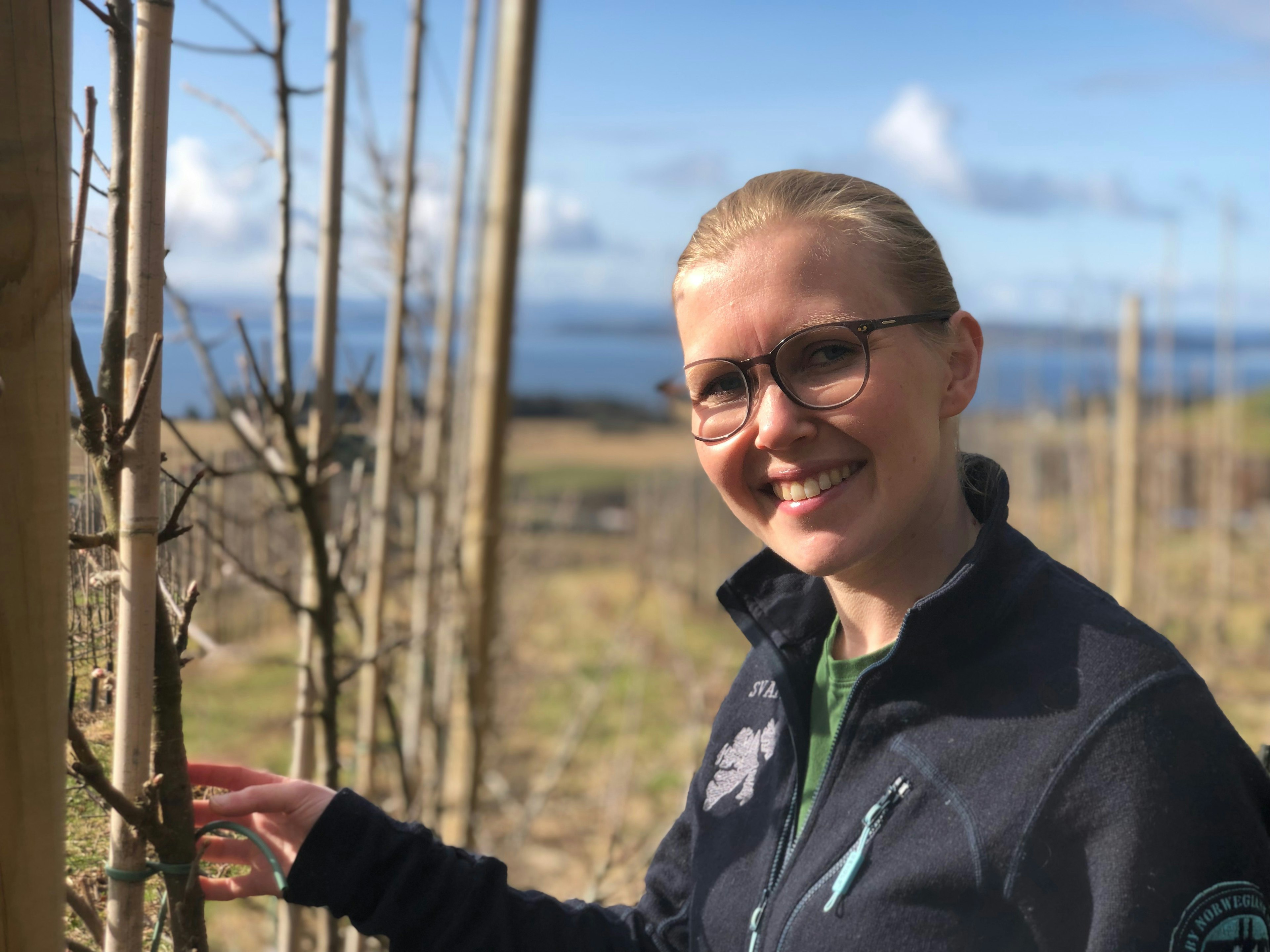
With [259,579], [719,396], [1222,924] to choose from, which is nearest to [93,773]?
[719,396]

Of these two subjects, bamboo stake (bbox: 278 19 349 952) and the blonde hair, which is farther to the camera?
bamboo stake (bbox: 278 19 349 952)

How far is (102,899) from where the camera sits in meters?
1.19

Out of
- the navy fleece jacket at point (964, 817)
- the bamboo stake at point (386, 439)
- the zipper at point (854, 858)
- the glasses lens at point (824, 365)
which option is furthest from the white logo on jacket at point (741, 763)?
the bamboo stake at point (386, 439)

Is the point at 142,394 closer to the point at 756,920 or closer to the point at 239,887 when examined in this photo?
the point at 239,887

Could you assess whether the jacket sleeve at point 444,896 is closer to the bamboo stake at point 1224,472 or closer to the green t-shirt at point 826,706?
the green t-shirt at point 826,706

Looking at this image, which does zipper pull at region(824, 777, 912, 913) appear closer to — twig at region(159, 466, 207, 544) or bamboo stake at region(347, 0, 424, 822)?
twig at region(159, 466, 207, 544)

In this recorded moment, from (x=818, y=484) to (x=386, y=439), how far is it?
4.82ft

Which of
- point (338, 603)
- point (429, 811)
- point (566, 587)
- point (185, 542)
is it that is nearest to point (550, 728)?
point (566, 587)

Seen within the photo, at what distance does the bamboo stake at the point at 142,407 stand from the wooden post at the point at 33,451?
4.7 inches

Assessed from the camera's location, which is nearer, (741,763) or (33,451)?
(33,451)

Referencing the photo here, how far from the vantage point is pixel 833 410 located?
47.2 inches

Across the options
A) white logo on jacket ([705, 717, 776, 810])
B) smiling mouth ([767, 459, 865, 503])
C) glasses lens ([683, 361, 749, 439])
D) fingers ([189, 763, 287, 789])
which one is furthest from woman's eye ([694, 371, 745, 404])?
fingers ([189, 763, 287, 789])

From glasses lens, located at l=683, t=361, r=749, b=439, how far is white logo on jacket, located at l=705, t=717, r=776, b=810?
0.41 metres

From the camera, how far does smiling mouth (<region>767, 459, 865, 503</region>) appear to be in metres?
1.23
